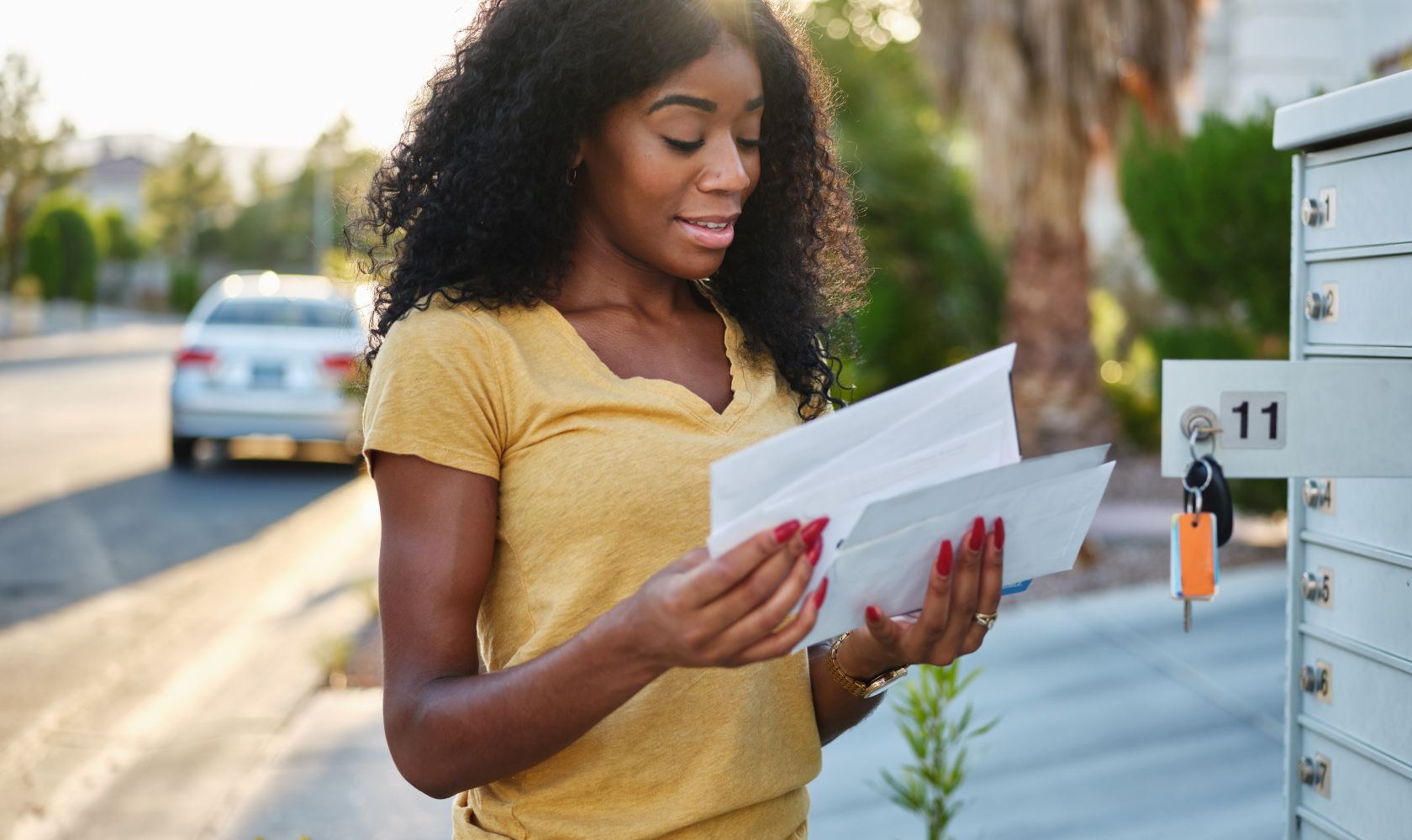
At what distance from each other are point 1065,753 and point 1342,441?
3.34 meters

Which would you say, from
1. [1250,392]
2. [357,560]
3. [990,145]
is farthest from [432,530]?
[990,145]

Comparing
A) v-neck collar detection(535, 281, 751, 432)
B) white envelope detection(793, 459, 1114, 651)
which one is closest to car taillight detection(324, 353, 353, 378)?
v-neck collar detection(535, 281, 751, 432)

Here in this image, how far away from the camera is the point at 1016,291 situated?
1089cm

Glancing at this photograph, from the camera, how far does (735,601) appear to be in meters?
1.18

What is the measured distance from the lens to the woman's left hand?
1.32m

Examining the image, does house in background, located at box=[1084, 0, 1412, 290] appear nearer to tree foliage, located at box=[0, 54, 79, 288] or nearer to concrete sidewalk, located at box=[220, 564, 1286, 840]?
concrete sidewalk, located at box=[220, 564, 1286, 840]

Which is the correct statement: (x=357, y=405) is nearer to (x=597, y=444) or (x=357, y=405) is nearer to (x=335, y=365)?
(x=335, y=365)

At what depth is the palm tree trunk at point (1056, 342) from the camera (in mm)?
10648

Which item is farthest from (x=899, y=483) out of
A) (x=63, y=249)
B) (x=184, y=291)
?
(x=184, y=291)

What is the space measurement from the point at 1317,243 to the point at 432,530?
123 centimetres

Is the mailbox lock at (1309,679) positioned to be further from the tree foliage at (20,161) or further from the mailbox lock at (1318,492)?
the tree foliage at (20,161)

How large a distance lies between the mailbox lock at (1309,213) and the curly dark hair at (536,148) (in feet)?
2.21

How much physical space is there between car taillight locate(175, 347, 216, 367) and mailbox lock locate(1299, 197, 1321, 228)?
34.6 ft

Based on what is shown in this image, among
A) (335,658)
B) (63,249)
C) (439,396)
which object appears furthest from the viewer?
(63,249)
